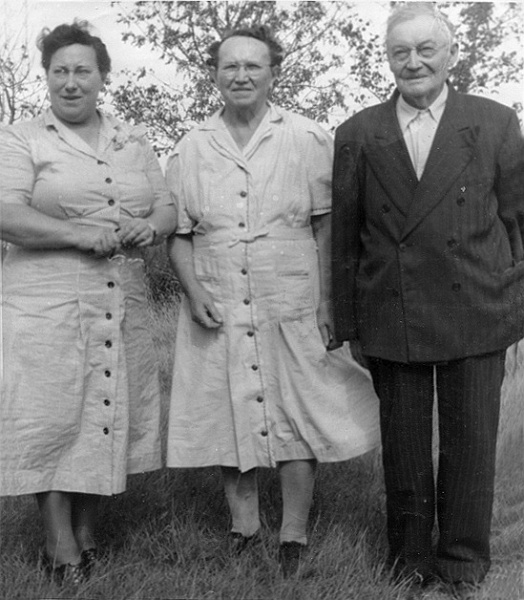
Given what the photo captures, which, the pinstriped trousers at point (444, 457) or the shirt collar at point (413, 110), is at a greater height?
the shirt collar at point (413, 110)

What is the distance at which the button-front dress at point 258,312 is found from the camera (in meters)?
3.54

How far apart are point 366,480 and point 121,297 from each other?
5.66ft

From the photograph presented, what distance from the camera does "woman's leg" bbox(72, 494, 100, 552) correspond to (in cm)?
364

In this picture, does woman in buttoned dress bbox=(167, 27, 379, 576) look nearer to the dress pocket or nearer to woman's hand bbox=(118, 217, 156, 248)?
the dress pocket

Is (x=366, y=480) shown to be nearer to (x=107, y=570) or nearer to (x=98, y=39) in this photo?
(x=107, y=570)

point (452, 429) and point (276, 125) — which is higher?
point (276, 125)

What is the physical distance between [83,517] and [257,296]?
115 centimetres

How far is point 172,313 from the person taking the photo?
6.61m

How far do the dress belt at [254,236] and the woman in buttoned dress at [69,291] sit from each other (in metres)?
0.17

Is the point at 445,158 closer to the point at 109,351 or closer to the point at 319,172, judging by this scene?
the point at 319,172

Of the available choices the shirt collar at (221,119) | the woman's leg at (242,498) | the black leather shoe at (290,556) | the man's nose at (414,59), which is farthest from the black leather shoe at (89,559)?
the man's nose at (414,59)

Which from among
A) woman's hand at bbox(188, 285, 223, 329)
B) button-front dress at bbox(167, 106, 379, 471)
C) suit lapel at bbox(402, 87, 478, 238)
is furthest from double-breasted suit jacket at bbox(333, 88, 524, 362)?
woman's hand at bbox(188, 285, 223, 329)

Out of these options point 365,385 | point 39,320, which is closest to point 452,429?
point 365,385

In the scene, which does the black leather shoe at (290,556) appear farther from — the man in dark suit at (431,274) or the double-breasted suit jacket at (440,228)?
the double-breasted suit jacket at (440,228)
